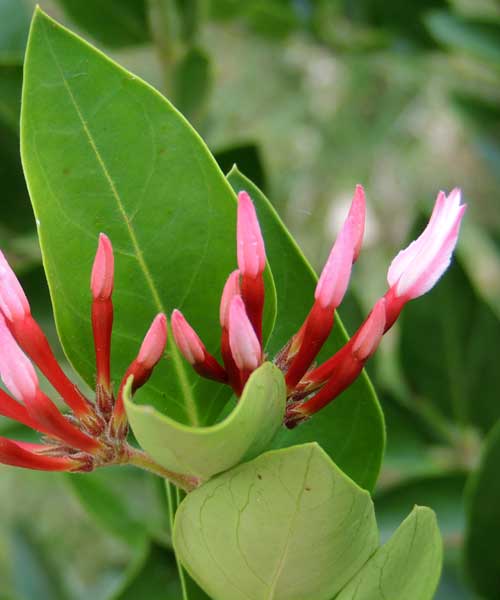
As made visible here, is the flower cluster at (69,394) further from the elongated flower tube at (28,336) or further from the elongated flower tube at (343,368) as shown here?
the elongated flower tube at (343,368)

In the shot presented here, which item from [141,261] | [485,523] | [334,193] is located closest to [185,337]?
[141,261]

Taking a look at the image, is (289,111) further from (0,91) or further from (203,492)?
(203,492)

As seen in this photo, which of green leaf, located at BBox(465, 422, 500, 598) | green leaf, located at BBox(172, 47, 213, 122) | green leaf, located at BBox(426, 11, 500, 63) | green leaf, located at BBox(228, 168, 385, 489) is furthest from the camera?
green leaf, located at BBox(426, 11, 500, 63)

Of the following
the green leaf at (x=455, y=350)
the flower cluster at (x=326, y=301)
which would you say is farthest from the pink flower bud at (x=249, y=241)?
the green leaf at (x=455, y=350)

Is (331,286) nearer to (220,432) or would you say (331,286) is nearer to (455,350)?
(220,432)

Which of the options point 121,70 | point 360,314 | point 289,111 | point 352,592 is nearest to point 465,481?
point 360,314

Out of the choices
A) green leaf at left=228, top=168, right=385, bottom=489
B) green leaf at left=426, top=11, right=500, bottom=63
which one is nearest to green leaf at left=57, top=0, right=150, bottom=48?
green leaf at left=426, top=11, right=500, bottom=63

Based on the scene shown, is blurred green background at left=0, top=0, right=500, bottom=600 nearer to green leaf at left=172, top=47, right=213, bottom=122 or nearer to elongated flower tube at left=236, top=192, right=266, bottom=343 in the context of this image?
green leaf at left=172, top=47, right=213, bottom=122
